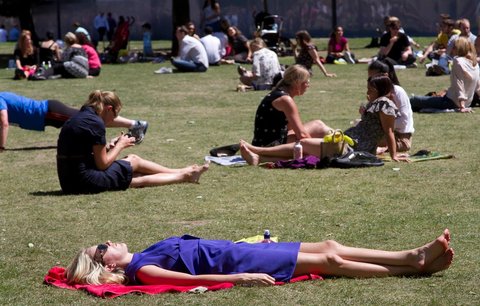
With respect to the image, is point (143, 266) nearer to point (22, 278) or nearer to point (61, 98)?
point (22, 278)

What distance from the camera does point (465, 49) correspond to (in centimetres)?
1545

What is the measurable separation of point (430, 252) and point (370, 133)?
5.03m

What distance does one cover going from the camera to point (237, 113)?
16.8 metres

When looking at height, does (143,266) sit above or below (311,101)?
above

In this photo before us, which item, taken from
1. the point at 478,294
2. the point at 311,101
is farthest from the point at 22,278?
the point at 311,101

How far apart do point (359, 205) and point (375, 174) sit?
1644mm

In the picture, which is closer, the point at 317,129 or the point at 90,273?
the point at 90,273

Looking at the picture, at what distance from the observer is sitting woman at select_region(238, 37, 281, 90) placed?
20.5 m

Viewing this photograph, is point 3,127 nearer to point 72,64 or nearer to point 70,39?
point 70,39

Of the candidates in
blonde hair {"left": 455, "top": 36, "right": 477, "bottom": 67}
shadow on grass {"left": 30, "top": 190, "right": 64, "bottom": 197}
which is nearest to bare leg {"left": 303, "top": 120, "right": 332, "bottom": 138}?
shadow on grass {"left": 30, "top": 190, "right": 64, "bottom": 197}

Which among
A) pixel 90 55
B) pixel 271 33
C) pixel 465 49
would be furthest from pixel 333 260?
pixel 271 33

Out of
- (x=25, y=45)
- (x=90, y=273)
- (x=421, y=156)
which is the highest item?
(x=90, y=273)

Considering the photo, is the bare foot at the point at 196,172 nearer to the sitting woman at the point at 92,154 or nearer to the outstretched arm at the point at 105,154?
the sitting woman at the point at 92,154

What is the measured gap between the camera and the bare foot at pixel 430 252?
253 inches
